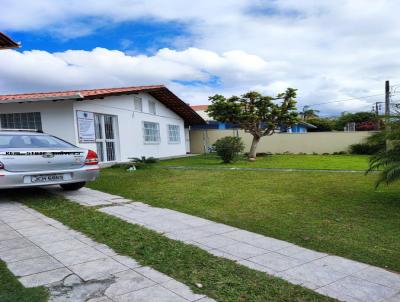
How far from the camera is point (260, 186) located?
9609 millimetres

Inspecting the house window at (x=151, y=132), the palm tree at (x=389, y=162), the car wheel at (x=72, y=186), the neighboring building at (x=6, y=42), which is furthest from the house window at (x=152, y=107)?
the palm tree at (x=389, y=162)

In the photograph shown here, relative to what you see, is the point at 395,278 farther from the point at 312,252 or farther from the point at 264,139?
the point at 264,139

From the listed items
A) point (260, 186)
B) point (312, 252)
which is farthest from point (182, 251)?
point (260, 186)

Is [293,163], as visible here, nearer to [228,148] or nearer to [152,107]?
[228,148]

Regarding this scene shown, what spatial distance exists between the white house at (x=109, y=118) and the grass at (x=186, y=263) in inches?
317

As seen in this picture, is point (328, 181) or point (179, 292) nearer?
point (179, 292)

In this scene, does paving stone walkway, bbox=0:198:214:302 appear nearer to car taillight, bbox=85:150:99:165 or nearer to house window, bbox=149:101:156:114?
car taillight, bbox=85:150:99:165

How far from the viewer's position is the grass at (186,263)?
3.26m

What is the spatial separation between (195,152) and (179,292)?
2430 centimetres

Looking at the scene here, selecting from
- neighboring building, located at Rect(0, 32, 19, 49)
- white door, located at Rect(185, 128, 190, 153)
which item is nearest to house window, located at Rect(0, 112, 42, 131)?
neighboring building, located at Rect(0, 32, 19, 49)

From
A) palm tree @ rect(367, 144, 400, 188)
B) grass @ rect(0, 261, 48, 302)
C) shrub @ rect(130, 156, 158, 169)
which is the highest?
palm tree @ rect(367, 144, 400, 188)

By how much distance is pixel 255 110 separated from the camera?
778 inches

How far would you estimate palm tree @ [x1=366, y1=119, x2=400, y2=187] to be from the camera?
22.3 ft

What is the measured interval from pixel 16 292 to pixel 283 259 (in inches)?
101
